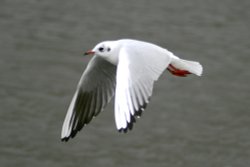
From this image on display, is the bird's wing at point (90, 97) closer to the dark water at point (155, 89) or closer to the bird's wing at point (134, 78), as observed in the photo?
the bird's wing at point (134, 78)

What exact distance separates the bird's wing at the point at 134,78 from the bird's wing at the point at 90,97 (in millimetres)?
563

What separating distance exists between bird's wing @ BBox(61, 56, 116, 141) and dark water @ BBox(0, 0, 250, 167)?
725 millimetres

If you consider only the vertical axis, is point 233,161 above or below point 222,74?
below

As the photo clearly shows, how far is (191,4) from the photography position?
8430 mm

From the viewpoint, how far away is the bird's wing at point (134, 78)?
4.27 meters

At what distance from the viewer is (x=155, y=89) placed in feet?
23.0

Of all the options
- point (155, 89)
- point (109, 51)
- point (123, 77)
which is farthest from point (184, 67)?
point (155, 89)

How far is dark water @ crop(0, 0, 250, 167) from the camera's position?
20.2 ft

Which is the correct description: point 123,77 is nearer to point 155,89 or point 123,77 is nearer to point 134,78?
point 134,78

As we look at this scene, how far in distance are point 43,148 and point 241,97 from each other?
5.90 feet

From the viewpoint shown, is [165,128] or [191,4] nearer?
[165,128]

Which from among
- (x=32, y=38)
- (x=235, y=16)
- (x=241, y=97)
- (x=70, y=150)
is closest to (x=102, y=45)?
(x=70, y=150)

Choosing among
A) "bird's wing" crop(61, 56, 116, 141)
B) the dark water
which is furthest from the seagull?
the dark water

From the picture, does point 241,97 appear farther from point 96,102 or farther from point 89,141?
point 96,102
